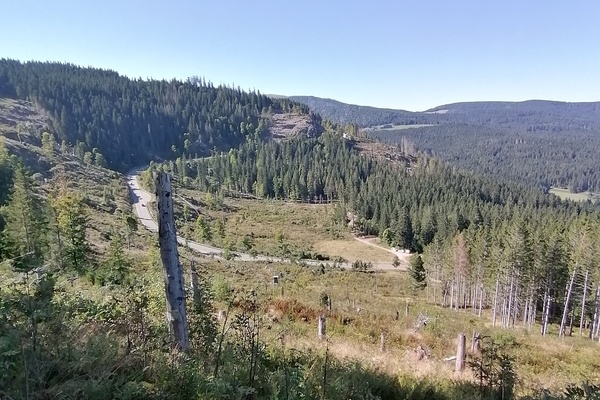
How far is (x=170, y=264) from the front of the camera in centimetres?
613

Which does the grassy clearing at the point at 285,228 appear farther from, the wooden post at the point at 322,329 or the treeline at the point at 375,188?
the wooden post at the point at 322,329

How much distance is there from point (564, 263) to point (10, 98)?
193833 millimetres

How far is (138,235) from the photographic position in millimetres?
58156

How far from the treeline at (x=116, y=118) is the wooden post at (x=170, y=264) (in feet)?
488

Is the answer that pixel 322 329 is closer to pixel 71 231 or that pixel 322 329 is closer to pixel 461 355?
pixel 461 355

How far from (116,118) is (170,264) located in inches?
7335

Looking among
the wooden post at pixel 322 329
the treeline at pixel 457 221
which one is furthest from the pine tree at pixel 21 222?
the treeline at pixel 457 221

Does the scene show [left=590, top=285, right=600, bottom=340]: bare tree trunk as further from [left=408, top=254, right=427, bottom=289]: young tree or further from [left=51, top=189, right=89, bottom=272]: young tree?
[left=51, top=189, right=89, bottom=272]: young tree

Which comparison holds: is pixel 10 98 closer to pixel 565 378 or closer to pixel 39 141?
pixel 39 141

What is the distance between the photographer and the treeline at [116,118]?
492ft

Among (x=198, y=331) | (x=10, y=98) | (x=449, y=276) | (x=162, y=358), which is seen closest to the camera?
(x=162, y=358)

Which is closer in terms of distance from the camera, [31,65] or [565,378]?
[565,378]

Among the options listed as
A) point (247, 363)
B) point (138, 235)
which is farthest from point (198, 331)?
point (138, 235)

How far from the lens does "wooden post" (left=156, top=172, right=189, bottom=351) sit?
6055 mm
